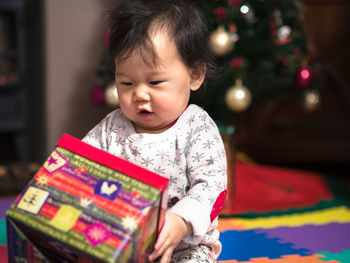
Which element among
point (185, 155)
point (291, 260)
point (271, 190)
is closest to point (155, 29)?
point (185, 155)

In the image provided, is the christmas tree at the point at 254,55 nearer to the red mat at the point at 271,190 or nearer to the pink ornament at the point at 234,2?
the pink ornament at the point at 234,2

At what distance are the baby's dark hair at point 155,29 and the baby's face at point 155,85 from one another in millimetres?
13

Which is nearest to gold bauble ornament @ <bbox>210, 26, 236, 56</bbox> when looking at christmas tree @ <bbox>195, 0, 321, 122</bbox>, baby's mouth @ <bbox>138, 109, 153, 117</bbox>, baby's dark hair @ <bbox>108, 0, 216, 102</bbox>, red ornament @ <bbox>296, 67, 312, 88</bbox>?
christmas tree @ <bbox>195, 0, 321, 122</bbox>

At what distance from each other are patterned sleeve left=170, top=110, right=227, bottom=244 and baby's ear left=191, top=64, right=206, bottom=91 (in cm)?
6

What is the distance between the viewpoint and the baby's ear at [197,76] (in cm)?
86

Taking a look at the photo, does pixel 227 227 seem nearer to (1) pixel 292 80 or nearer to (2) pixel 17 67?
(1) pixel 292 80

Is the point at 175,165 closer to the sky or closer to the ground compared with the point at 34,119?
closer to the ground

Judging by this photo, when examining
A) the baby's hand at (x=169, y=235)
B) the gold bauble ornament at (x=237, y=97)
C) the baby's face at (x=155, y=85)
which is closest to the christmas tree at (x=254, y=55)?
the gold bauble ornament at (x=237, y=97)

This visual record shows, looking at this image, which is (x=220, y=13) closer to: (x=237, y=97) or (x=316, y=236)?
(x=237, y=97)

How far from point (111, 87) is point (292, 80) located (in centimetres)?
69

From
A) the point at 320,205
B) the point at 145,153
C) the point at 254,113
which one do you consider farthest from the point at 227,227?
the point at 254,113

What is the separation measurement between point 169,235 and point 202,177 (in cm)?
14

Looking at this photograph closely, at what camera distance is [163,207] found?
667 mm

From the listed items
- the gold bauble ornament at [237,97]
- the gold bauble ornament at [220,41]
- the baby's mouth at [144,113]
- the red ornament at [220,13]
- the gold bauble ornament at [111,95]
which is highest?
the red ornament at [220,13]
